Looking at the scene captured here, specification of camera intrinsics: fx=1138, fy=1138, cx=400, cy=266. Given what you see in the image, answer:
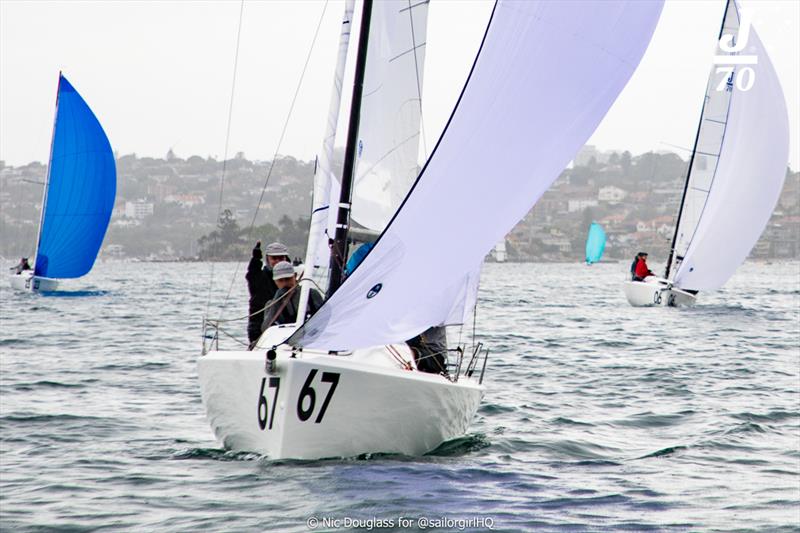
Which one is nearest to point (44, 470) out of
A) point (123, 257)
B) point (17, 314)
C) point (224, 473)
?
point (224, 473)

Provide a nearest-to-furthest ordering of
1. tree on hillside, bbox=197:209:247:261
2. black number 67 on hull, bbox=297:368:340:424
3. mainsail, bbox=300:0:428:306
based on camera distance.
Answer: black number 67 on hull, bbox=297:368:340:424 → mainsail, bbox=300:0:428:306 → tree on hillside, bbox=197:209:247:261

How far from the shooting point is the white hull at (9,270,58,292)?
110 feet

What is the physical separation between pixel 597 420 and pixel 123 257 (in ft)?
494

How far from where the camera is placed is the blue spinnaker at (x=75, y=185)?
105ft

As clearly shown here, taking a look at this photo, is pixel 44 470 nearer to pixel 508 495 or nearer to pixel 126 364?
pixel 508 495

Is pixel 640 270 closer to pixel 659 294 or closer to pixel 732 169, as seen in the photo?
pixel 659 294

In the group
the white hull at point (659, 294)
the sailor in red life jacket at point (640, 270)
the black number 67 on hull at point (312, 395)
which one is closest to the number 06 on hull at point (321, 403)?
the black number 67 on hull at point (312, 395)

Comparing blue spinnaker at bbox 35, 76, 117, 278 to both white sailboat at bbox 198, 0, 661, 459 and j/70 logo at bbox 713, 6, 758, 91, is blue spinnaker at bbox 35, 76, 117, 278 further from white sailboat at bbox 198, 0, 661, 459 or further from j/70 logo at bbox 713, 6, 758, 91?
white sailboat at bbox 198, 0, 661, 459

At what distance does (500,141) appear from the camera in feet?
22.3

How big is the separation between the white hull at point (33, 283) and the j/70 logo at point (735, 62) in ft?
64.9

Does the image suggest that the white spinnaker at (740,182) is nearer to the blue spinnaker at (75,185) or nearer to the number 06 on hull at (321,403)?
the blue spinnaker at (75,185)

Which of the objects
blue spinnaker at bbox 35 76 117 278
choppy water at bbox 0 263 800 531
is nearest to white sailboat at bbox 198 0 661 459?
choppy water at bbox 0 263 800 531

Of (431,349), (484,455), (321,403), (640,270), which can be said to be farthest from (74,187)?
(321,403)

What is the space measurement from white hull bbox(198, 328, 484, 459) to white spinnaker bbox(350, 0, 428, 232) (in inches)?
88.0
